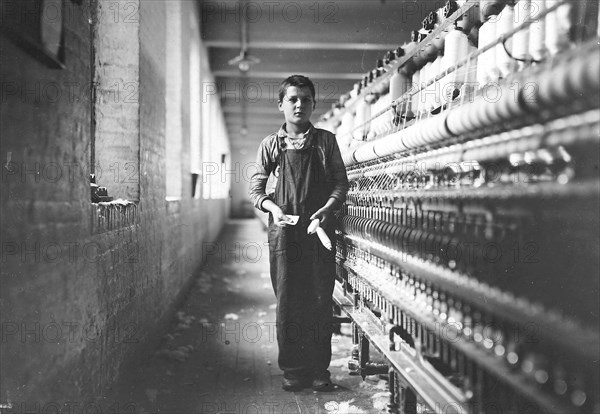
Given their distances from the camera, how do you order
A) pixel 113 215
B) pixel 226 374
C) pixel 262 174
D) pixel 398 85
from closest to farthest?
pixel 113 215
pixel 262 174
pixel 226 374
pixel 398 85

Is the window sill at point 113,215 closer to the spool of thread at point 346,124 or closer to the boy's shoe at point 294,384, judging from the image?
the boy's shoe at point 294,384

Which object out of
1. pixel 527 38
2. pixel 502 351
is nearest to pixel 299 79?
pixel 527 38

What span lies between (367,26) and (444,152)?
6.53 m

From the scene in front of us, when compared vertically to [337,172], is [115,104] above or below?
above

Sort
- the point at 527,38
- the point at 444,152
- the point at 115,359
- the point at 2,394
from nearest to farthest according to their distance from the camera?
the point at 2,394 → the point at 444,152 → the point at 527,38 → the point at 115,359

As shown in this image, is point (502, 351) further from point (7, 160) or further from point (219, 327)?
point (219, 327)

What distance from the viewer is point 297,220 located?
2949 mm

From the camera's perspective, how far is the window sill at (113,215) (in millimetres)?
2465

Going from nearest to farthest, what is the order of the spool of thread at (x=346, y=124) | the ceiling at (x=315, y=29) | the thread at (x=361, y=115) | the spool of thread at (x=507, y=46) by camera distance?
1. the spool of thread at (x=507, y=46)
2. the thread at (x=361, y=115)
3. the spool of thread at (x=346, y=124)
4. the ceiling at (x=315, y=29)

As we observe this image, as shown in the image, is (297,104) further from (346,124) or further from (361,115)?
(346,124)

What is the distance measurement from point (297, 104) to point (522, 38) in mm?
1360

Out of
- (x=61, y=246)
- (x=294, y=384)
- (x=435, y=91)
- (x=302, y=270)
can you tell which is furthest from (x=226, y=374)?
(x=435, y=91)

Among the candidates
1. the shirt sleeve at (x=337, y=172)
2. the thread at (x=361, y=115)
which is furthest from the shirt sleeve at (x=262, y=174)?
the thread at (x=361, y=115)

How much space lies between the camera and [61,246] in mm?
2016
